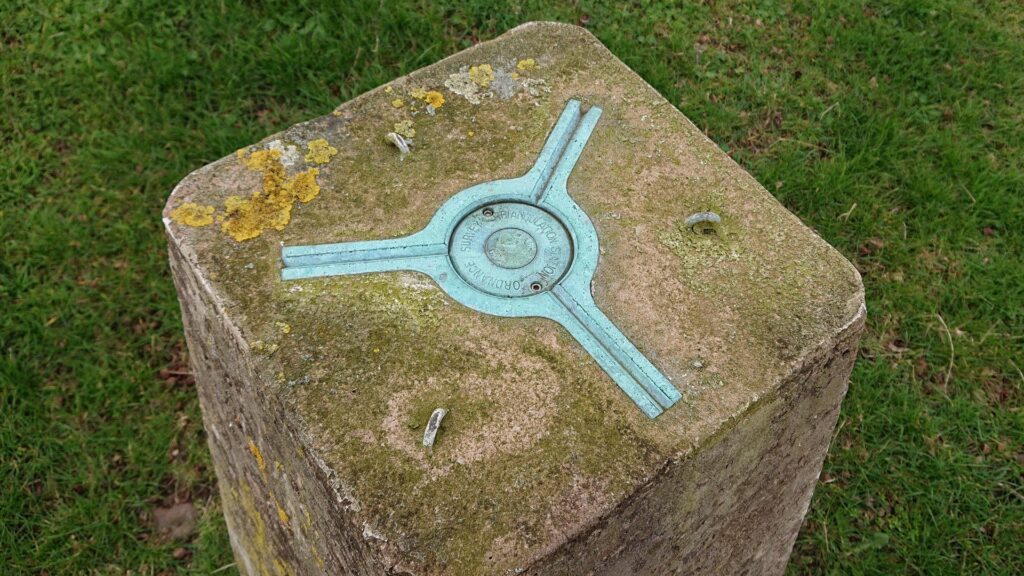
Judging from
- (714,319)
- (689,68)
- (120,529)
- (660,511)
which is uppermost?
(714,319)

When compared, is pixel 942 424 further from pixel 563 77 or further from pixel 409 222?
pixel 409 222

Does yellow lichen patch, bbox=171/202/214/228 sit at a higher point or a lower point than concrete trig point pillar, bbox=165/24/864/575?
higher

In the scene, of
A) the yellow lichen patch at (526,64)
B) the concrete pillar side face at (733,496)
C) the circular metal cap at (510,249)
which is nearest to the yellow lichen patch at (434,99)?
the yellow lichen patch at (526,64)

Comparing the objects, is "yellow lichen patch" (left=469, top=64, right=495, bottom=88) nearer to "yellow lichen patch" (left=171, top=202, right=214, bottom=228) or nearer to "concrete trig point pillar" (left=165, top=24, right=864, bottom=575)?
"concrete trig point pillar" (left=165, top=24, right=864, bottom=575)

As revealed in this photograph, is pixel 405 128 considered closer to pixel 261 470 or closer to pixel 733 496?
pixel 261 470

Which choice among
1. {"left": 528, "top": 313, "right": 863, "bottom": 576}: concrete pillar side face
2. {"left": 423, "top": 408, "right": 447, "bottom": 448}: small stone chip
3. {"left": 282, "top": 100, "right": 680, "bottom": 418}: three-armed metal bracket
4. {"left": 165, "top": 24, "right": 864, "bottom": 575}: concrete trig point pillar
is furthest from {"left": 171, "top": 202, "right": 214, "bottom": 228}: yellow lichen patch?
{"left": 528, "top": 313, "right": 863, "bottom": 576}: concrete pillar side face

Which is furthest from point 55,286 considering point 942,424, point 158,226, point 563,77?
point 942,424

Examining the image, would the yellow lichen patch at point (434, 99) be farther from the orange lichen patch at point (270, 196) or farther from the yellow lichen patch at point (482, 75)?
the orange lichen patch at point (270, 196)
